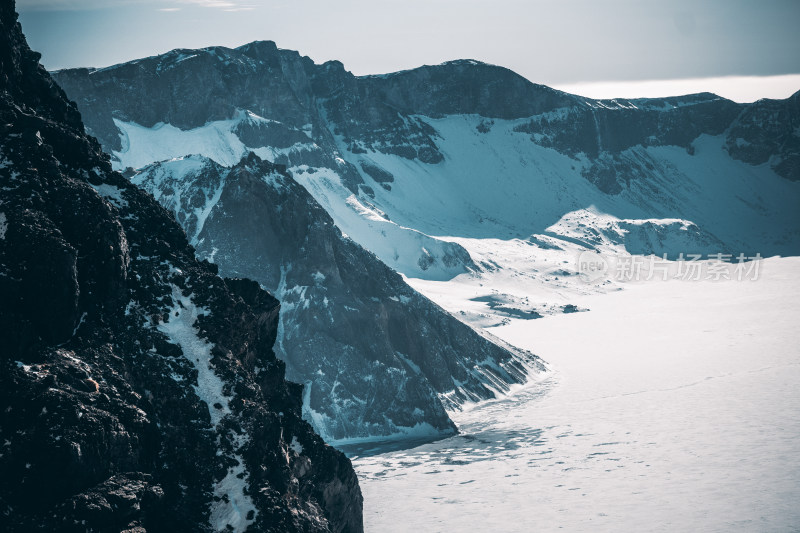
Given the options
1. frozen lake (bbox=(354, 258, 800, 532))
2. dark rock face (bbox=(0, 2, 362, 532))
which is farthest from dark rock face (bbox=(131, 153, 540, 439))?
dark rock face (bbox=(0, 2, 362, 532))

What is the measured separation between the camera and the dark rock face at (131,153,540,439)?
154000 mm

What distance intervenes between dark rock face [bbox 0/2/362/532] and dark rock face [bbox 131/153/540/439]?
64647mm

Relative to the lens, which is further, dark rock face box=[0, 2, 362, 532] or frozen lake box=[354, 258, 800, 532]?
frozen lake box=[354, 258, 800, 532]

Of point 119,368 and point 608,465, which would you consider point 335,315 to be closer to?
point 608,465

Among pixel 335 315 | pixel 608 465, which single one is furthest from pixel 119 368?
pixel 335 315

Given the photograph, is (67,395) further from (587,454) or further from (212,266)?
(587,454)

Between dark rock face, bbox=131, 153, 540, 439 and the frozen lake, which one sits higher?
dark rock face, bbox=131, 153, 540, 439

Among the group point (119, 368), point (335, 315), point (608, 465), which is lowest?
point (608, 465)

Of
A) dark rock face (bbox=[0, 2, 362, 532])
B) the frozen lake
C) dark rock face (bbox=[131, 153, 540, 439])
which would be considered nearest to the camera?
dark rock face (bbox=[0, 2, 362, 532])

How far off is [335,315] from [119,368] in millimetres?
89391

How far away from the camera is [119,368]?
7125 centimetres

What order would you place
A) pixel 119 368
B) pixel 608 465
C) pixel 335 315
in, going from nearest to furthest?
pixel 119 368, pixel 608 465, pixel 335 315

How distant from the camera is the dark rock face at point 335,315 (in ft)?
505

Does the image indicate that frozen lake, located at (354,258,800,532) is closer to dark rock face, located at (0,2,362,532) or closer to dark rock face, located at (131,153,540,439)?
dark rock face, located at (131,153,540,439)
